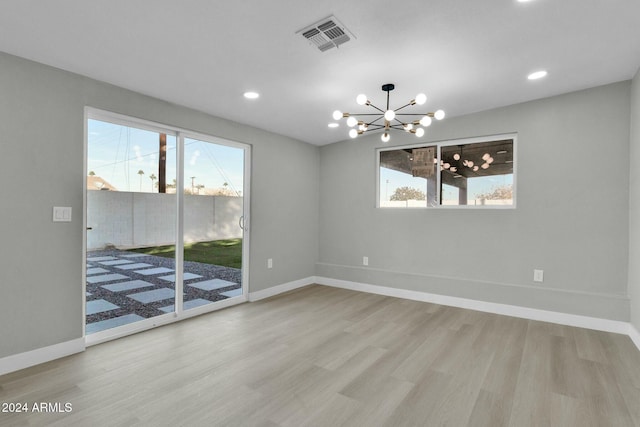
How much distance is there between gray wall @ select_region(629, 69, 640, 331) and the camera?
2.93m

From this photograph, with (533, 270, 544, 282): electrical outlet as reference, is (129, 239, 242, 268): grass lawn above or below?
above

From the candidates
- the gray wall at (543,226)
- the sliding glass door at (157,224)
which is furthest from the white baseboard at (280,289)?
the gray wall at (543,226)

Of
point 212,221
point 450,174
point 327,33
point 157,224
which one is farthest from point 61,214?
point 450,174

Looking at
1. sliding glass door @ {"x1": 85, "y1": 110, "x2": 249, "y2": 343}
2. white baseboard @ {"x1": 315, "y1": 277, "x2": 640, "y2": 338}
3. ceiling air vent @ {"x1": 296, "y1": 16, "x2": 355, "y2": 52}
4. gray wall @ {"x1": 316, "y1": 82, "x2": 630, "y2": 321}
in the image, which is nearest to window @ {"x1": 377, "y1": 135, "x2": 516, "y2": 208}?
gray wall @ {"x1": 316, "y1": 82, "x2": 630, "y2": 321}

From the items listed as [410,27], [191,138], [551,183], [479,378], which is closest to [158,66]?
[191,138]

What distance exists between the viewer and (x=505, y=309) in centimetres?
380

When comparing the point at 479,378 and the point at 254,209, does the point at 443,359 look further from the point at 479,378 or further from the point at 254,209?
the point at 254,209

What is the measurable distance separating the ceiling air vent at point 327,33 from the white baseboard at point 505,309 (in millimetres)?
3450

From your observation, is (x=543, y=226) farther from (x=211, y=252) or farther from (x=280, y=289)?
(x=211, y=252)

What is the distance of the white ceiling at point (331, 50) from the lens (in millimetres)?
1967

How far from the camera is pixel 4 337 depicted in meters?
2.37

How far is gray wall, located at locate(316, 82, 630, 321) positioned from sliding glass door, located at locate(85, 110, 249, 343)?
7.68 feet

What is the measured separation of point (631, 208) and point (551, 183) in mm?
716

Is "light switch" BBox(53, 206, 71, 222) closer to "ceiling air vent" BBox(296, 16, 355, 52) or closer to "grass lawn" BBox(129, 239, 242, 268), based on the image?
"grass lawn" BBox(129, 239, 242, 268)
